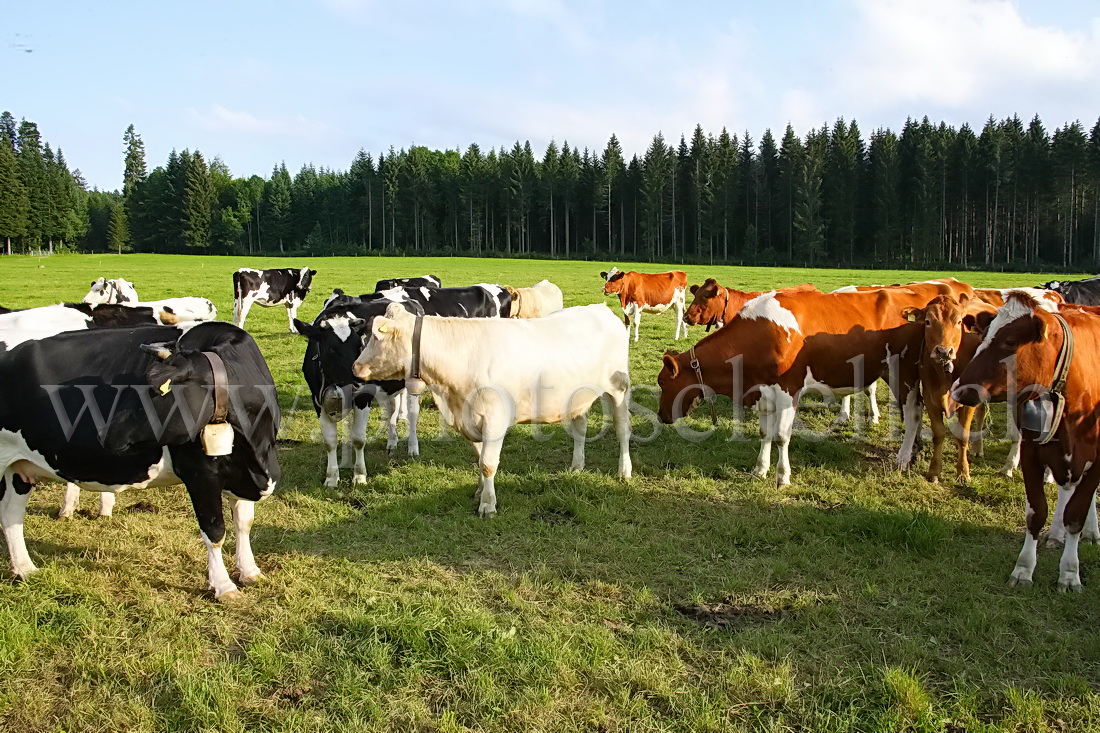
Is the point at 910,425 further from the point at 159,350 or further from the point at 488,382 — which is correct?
the point at 159,350

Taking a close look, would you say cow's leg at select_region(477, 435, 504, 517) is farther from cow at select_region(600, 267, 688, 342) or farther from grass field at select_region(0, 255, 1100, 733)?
cow at select_region(600, 267, 688, 342)

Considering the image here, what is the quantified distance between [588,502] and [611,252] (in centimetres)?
7452

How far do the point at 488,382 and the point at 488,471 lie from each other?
0.85m

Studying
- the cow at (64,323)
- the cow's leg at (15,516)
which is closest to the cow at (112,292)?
the cow at (64,323)

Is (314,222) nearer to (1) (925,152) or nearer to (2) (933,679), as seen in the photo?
(1) (925,152)

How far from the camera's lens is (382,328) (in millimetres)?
6102

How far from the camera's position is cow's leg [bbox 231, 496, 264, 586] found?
5.10 meters

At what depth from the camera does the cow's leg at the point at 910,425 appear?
7.89 metres

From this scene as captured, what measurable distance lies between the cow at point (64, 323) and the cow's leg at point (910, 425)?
7.71 meters

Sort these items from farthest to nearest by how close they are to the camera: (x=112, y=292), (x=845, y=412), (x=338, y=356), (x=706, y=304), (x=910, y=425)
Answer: (x=112, y=292) → (x=706, y=304) → (x=845, y=412) → (x=910, y=425) → (x=338, y=356)

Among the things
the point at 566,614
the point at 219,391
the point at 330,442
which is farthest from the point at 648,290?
the point at 219,391

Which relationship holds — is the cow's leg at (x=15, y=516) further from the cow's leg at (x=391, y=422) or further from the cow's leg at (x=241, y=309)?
the cow's leg at (x=241, y=309)

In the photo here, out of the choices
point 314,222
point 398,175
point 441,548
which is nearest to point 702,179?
point 398,175

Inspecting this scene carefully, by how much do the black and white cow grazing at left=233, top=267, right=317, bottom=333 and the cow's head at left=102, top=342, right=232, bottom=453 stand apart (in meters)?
15.7
